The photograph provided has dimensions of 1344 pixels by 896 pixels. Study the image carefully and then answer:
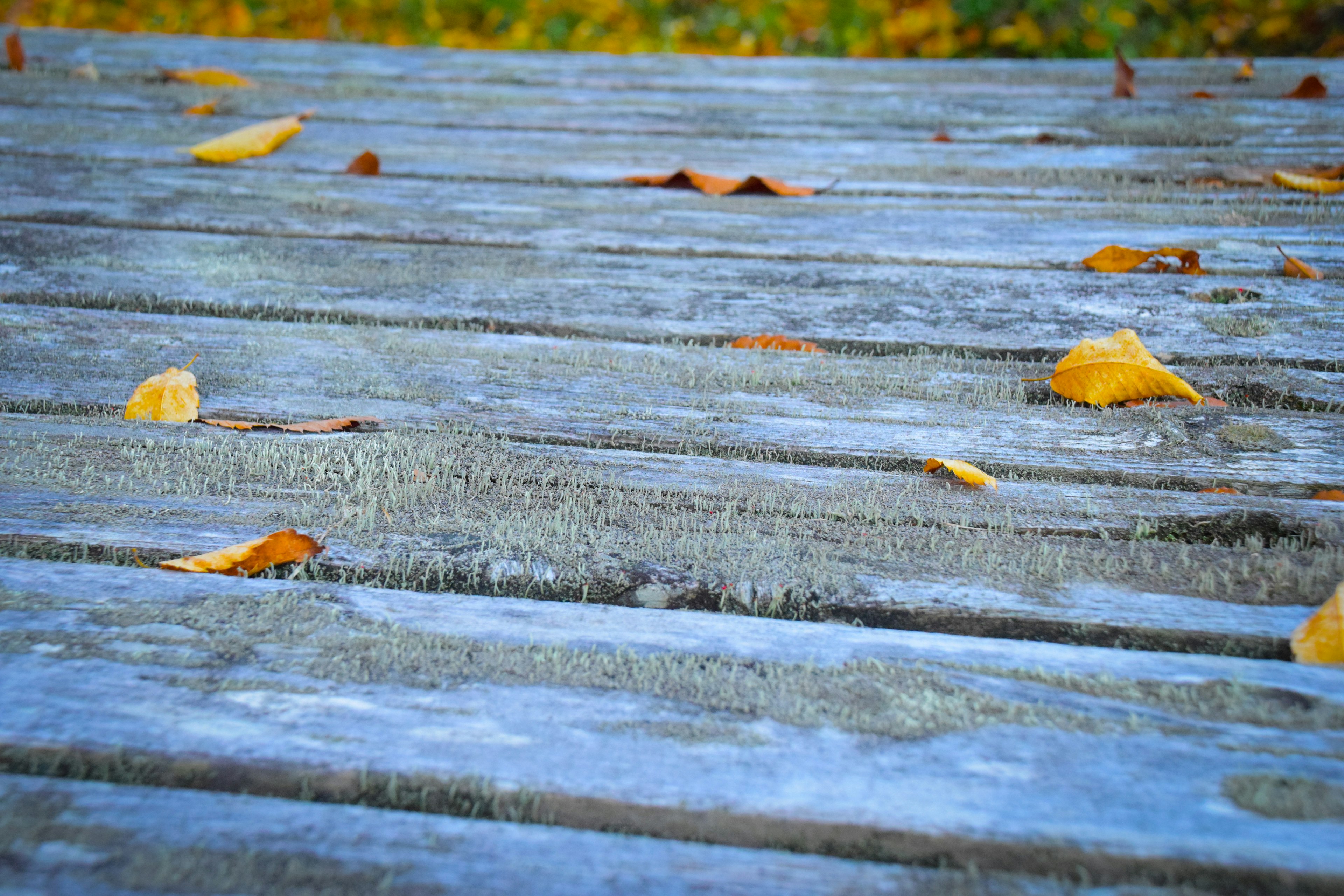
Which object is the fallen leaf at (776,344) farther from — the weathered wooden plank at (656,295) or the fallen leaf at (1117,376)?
the fallen leaf at (1117,376)

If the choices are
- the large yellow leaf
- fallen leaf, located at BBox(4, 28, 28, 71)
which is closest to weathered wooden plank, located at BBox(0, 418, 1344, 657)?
the large yellow leaf

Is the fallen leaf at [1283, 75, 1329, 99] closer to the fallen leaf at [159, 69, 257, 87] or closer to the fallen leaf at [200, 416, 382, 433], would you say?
the fallen leaf at [200, 416, 382, 433]

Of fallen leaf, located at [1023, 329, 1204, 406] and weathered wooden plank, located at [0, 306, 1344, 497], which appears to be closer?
weathered wooden plank, located at [0, 306, 1344, 497]

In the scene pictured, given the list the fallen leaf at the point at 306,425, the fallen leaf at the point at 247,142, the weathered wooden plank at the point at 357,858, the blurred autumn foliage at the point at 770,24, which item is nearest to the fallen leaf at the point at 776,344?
the fallen leaf at the point at 306,425

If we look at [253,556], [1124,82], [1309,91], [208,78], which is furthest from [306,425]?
[1309,91]

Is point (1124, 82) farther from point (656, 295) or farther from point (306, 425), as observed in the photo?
point (306, 425)

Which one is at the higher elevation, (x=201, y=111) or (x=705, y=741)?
(x=201, y=111)
